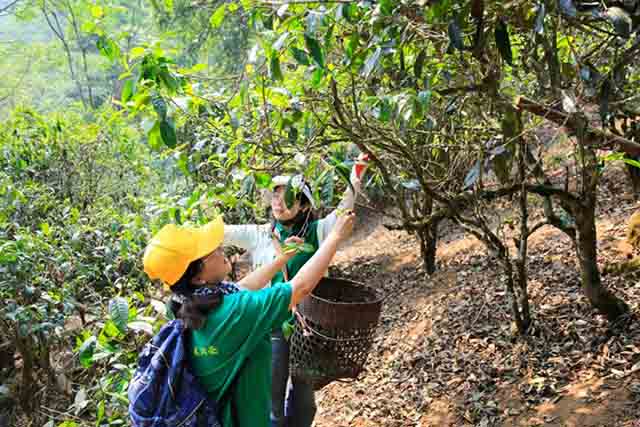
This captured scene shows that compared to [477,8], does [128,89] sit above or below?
below

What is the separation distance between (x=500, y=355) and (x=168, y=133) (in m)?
2.83

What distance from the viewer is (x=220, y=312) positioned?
187cm

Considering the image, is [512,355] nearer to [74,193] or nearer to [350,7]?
[350,7]

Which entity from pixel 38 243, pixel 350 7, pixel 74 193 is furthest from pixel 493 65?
pixel 74 193

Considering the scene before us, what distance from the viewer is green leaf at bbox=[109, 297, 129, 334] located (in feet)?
7.28

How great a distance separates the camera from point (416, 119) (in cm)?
212

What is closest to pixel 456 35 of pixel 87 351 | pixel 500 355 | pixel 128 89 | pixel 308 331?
pixel 128 89

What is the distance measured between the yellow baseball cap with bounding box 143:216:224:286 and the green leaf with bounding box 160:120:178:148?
30 centimetres

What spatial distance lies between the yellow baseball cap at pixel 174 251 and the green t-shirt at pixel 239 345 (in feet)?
0.60

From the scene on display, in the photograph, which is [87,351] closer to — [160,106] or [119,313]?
[119,313]

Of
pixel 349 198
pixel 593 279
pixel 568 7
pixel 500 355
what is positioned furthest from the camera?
pixel 500 355

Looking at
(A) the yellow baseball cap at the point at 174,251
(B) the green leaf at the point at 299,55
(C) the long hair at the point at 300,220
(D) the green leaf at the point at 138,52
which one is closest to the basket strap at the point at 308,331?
(C) the long hair at the point at 300,220

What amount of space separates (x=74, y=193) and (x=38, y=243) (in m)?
2.47

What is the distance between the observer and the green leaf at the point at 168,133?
5.95 feet
